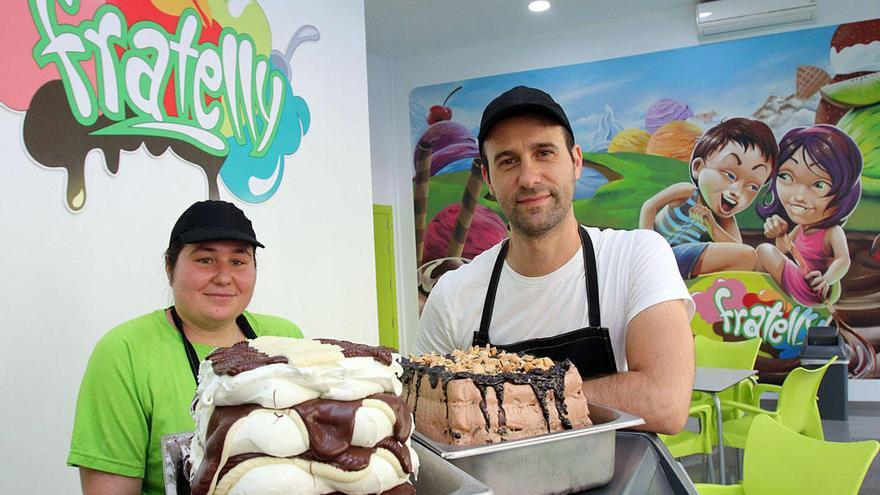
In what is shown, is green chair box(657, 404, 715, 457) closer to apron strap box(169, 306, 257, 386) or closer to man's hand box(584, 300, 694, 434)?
man's hand box(584, 300, 694, 434)

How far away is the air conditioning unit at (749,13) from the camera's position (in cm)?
609

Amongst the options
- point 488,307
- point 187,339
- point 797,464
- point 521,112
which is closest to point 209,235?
point 187,339

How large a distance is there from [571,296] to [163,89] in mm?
2576

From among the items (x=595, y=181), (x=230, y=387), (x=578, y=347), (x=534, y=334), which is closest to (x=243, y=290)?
(x=534, y=334)

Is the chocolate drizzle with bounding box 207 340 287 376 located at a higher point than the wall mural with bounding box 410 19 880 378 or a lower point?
lower

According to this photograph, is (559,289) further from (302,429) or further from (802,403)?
(802,403)

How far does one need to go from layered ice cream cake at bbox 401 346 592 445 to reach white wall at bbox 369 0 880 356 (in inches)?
254

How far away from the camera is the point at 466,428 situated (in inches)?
40.7

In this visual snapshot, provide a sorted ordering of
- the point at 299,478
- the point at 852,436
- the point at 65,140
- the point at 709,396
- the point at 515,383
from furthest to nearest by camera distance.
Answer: the point at 852,436 → the point at 709,396 → the point at 65,140 → the point at 515,383 → the point at 299,478

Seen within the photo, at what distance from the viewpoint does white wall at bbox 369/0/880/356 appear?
668cm

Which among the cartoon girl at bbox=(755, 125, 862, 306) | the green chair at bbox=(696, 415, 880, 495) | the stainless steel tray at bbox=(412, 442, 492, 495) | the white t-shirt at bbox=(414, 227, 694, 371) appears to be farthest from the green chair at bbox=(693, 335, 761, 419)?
the stainless steel tray at bbox=(412, 442, 492, 495)

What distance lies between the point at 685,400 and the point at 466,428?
2.13ft

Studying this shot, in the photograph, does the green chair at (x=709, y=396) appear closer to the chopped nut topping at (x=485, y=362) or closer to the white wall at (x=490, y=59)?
the chopped nut topping at (x=485, y=362)

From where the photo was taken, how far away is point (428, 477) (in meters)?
0.89
